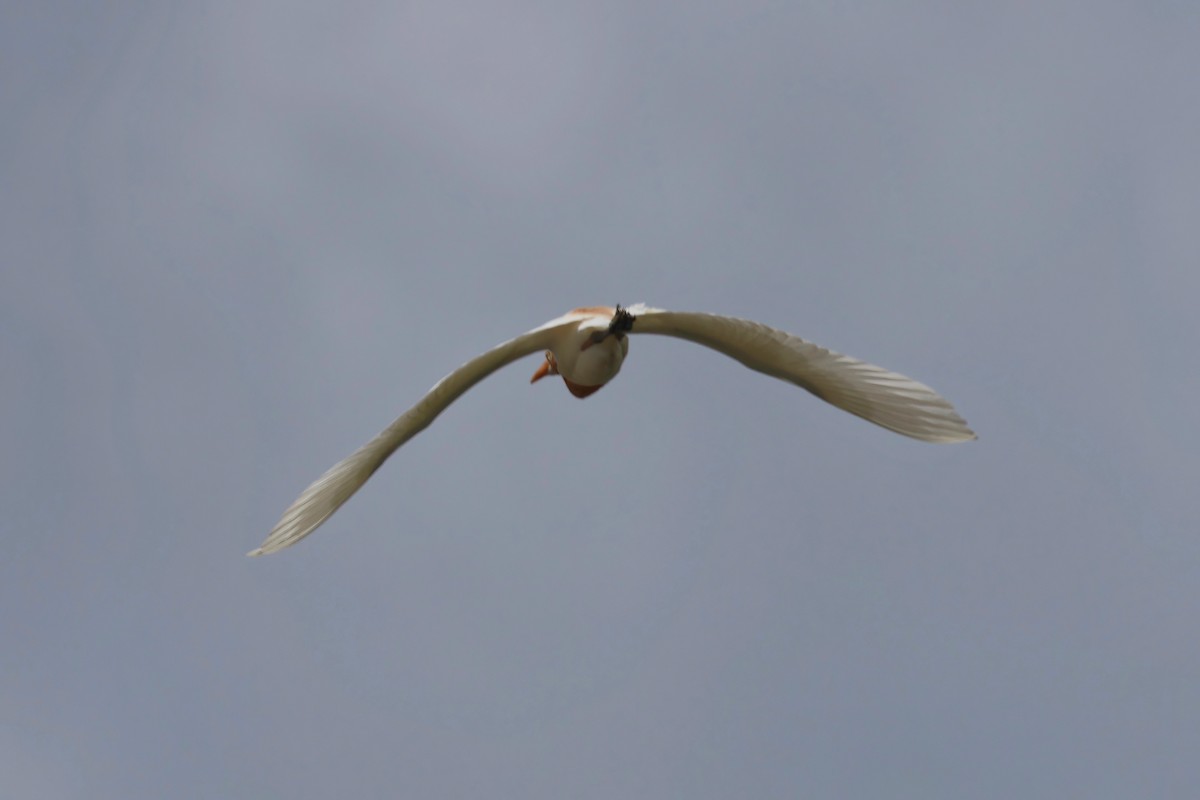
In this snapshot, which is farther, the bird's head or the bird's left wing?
the bird's head

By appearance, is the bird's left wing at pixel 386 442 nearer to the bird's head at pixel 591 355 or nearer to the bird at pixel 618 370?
the bird at pixel 618 370

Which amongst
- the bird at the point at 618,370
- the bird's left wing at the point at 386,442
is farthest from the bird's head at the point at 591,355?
the bird's left wing at the point at 386,442

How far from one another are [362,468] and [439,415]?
1167mm

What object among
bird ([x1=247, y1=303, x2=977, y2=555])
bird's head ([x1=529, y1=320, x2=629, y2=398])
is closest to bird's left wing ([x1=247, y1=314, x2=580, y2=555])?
bird ([x1=247, y1=303, x2=977, y2=555])

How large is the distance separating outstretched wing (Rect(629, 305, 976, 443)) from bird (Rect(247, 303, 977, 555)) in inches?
0.5

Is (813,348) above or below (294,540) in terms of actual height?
above

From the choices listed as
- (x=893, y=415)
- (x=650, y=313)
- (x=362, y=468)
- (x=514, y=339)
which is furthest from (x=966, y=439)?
(x=362, y=468)

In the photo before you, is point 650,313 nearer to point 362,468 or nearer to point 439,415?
point 439,415

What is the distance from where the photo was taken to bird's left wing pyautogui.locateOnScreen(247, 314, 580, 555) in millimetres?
17438

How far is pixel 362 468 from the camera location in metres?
18.2

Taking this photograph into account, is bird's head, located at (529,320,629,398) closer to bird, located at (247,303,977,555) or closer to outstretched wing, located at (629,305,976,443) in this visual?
bird, located at (247,303,977,555)

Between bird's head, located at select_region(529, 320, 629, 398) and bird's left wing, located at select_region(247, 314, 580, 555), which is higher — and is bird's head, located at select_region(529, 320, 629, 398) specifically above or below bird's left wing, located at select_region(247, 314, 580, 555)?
above

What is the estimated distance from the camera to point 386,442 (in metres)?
17.8

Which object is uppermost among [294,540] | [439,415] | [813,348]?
[813,348]
